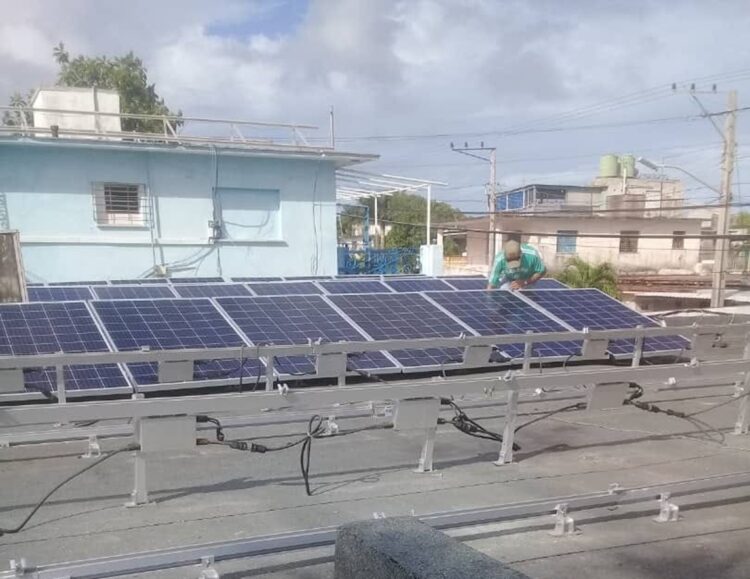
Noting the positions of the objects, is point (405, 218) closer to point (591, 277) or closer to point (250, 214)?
point (591, 277)

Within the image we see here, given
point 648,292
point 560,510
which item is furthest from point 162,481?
point 648,292

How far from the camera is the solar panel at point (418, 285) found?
12.8 m

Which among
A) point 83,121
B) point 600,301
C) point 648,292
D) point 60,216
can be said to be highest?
point 83,121

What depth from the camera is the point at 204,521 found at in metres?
4.57

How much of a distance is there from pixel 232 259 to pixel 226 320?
35.9 ft

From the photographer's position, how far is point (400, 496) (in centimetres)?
509

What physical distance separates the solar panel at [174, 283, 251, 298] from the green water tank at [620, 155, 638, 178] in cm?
5467

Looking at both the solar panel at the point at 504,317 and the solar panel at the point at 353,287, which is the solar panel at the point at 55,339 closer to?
the solar panel at the point at 504,317

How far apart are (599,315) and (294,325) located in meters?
4.90

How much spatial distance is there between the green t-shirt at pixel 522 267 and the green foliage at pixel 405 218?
82.7ft

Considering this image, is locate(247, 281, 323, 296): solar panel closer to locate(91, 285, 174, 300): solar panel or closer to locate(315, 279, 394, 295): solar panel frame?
locate(315, 279, 394, 295): solar panel frame

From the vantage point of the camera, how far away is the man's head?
382 inches

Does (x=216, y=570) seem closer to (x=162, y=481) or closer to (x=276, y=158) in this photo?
(x=162, y=481)

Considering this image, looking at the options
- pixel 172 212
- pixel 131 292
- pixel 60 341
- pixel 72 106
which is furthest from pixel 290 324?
pixel 72 106
